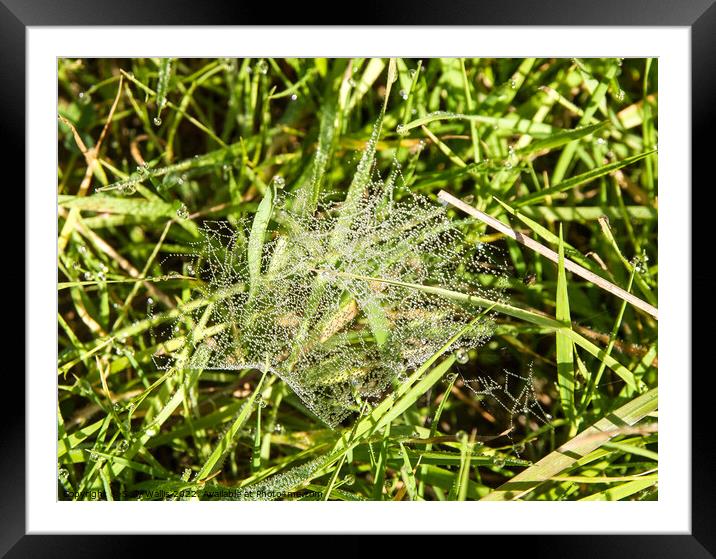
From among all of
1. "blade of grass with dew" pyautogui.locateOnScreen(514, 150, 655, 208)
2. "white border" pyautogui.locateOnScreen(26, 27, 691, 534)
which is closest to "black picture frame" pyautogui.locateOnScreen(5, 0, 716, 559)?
"white border" pyautogui.locateOnScreen(26, 27, 691, 534)

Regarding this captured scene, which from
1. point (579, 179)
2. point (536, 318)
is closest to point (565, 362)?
point (536, 318)

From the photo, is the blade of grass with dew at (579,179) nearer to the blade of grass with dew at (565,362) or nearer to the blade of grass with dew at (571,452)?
the blade of grass with dew at (565,362)

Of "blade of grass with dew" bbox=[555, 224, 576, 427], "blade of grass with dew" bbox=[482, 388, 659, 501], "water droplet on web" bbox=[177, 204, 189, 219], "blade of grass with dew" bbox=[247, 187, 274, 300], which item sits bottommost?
"blade of grass with dew" bbox=[482, 388, 659, 501]

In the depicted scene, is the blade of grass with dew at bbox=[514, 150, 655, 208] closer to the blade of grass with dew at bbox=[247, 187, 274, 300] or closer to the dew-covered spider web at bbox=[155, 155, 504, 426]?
the dew-covered spider web at bbox=[155, 155, 504, 426]

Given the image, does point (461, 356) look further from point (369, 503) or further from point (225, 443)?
point (225, 443)
